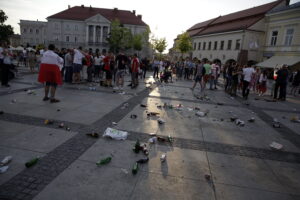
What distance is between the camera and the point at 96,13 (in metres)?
68.3

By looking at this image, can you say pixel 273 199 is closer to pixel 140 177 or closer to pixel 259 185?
pixel 259 185

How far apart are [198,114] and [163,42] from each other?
49.7 meters

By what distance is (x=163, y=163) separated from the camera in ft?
12.8

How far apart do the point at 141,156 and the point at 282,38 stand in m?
33.1

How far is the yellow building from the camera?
27078 millimetres

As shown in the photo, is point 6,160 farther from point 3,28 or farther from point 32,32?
point 32,32

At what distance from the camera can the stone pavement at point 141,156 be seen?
3.05m

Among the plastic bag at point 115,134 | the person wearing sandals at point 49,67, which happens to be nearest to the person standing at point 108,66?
the person wearing sandals at point 49,67

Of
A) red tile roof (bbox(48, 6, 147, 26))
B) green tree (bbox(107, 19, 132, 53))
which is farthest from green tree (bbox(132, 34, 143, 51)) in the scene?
red tile roof (bbox(48, 6, 147, 26))

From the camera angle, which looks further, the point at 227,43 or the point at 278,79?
the point at 227,43

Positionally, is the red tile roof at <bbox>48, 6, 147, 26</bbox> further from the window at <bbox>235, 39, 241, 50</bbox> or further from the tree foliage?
the window at <bbox>235, 39, 241, 50</bbox>

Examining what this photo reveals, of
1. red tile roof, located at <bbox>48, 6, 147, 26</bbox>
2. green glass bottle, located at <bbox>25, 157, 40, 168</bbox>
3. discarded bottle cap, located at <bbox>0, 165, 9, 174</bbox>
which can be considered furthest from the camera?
red tile roof, located at <bbox>48, 6, 147, 26</bbox>

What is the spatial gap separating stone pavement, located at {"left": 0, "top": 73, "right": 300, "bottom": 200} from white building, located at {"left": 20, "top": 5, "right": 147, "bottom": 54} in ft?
211

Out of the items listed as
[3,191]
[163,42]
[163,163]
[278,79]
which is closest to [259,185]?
[163,163]
